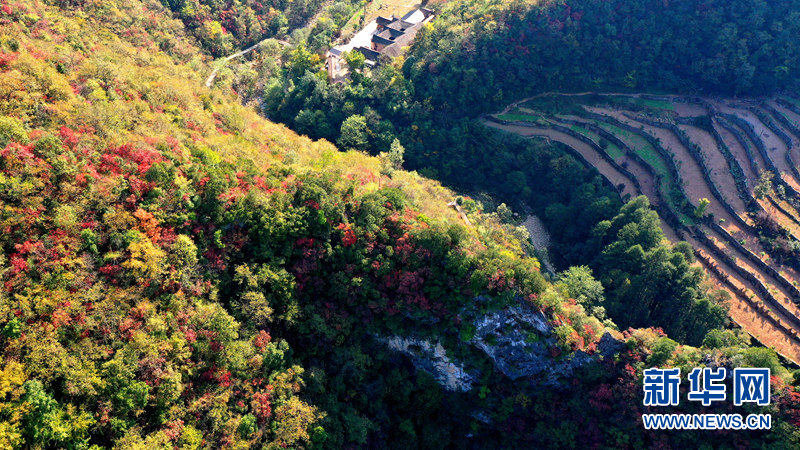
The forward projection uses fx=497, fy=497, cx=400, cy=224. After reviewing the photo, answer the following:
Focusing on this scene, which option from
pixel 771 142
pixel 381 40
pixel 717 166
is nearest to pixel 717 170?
pixel 717 166

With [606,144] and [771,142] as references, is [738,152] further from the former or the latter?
[606,144]

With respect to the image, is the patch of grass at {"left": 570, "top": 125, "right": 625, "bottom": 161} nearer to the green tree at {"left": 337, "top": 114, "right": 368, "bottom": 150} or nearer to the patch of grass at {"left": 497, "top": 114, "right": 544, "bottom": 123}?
the patch of grass at {"left": 497, "top": 114, "right": 544, "bottom": 123}

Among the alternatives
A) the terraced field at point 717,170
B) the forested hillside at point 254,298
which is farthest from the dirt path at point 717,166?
the forested hillside at point 254,298

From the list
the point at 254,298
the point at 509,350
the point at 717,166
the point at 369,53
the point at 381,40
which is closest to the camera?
the point at 254,298

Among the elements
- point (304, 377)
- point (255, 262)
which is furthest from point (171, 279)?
point (304, 377)

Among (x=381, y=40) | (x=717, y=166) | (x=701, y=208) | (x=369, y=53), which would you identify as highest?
(x=381, y=40)

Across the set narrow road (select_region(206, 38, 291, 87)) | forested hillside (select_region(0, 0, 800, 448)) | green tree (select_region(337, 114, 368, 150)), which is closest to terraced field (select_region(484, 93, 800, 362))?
forested hillside (select_region(0, 0, 800, 448))
